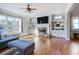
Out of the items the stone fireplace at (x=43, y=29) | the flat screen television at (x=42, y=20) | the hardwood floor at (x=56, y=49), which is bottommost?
the hardwood floor at (x=56, y=49)

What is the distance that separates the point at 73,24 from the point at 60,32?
109cm

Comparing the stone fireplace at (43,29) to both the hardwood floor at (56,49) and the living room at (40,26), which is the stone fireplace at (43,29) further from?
the hardwood floor at (56,49)

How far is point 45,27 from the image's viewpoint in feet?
25.6

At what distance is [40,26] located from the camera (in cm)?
797

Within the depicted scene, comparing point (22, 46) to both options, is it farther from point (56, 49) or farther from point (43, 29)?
point (43, 29)

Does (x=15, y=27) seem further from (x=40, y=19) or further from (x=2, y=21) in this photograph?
(x=40, y=19)

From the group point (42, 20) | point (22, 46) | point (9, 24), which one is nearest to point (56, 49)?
point (22, 46)

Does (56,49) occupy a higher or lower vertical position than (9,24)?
lower

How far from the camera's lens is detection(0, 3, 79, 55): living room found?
3.67 m

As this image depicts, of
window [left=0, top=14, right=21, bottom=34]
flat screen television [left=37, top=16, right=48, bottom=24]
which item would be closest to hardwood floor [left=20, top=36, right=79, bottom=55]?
window [left=0, top=14, right=21, bottom=34]

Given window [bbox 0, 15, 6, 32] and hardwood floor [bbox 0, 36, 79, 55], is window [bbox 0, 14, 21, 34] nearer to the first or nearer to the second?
window [bbox 0, 15, 6, 32]

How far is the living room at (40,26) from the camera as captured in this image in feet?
12.0

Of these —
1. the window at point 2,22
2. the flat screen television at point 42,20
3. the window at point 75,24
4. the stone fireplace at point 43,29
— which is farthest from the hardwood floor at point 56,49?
the flat screen television at point 42,20

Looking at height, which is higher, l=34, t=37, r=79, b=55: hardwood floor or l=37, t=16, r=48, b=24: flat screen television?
l=37, t=16, r=48, b=24: flat screen television
